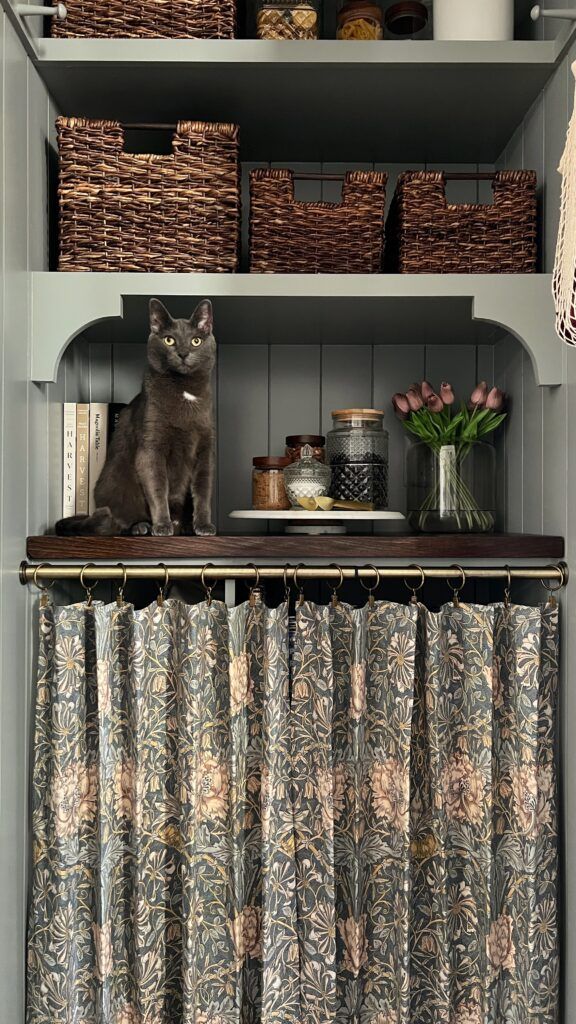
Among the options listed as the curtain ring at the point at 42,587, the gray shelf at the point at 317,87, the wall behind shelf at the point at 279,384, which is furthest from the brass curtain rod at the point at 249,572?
the gray shelf at the point at 317,87

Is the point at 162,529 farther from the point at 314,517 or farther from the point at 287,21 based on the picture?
the point at 287,21

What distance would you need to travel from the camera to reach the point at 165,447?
150 centimetres

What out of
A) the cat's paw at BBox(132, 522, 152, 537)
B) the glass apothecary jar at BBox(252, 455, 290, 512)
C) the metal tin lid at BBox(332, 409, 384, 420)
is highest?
the metal tin lid at BBox(332, 409, 384, 420)

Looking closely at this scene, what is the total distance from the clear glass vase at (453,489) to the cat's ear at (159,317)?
555 mm

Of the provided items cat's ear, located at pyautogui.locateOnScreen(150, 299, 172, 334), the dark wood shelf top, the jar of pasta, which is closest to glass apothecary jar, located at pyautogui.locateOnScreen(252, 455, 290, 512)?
the dark wood shelf top

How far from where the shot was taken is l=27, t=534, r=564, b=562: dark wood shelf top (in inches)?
54.1

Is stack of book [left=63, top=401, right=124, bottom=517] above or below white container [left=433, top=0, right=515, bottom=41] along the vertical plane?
below

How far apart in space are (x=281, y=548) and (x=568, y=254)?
661 millimetres

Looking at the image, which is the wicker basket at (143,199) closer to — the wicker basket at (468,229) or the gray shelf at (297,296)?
the gray shelf at (297,296)

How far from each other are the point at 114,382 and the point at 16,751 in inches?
33.0

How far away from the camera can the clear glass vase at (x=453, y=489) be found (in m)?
1.58

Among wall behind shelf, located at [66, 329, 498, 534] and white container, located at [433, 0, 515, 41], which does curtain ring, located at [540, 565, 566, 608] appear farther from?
white container, located at [433, 0, 515, 41]

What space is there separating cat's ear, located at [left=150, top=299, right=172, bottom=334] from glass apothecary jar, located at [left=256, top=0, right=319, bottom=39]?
53 cm

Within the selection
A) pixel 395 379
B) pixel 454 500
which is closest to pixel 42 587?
pixel 454 500
